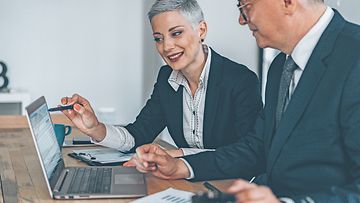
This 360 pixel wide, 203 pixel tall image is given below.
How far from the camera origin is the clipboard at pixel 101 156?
1929mm

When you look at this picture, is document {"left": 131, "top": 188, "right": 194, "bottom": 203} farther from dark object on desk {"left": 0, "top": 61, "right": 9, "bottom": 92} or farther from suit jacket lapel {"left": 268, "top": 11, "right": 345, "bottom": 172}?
dark object on desk {"left": 0, "top": 61, "right": 9, "bottom": 92}

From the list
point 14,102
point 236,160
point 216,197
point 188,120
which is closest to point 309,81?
point 236,160

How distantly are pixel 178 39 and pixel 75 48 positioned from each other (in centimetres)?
198

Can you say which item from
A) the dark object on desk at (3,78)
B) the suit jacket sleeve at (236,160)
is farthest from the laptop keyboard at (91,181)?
the dark object on desk at (3,78)

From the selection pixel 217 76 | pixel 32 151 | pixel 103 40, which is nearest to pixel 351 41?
pixel 217 76

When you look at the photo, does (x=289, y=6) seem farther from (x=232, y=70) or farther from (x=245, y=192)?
(x=232, y=70)

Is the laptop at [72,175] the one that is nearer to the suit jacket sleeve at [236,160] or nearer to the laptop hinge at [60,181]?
the laptop hinge at [60,181]

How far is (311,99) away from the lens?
1.41 m

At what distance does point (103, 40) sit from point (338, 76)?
282 cm

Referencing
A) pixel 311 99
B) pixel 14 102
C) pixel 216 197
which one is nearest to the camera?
pixel 216 197

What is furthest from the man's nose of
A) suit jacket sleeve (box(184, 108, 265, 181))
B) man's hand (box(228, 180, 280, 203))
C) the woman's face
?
man's hand (box(228, 180, 280, 203))

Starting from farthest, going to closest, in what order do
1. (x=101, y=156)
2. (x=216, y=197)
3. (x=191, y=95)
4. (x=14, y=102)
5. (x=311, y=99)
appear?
(x=14, y=102) < (x=191, y=95) < (x=101, y=156) < (x=311, y=99) < (x=216, y=197)

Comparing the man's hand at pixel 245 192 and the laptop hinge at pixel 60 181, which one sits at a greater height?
the man's hand at pixel 245 192

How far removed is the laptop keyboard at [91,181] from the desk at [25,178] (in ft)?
0.21
